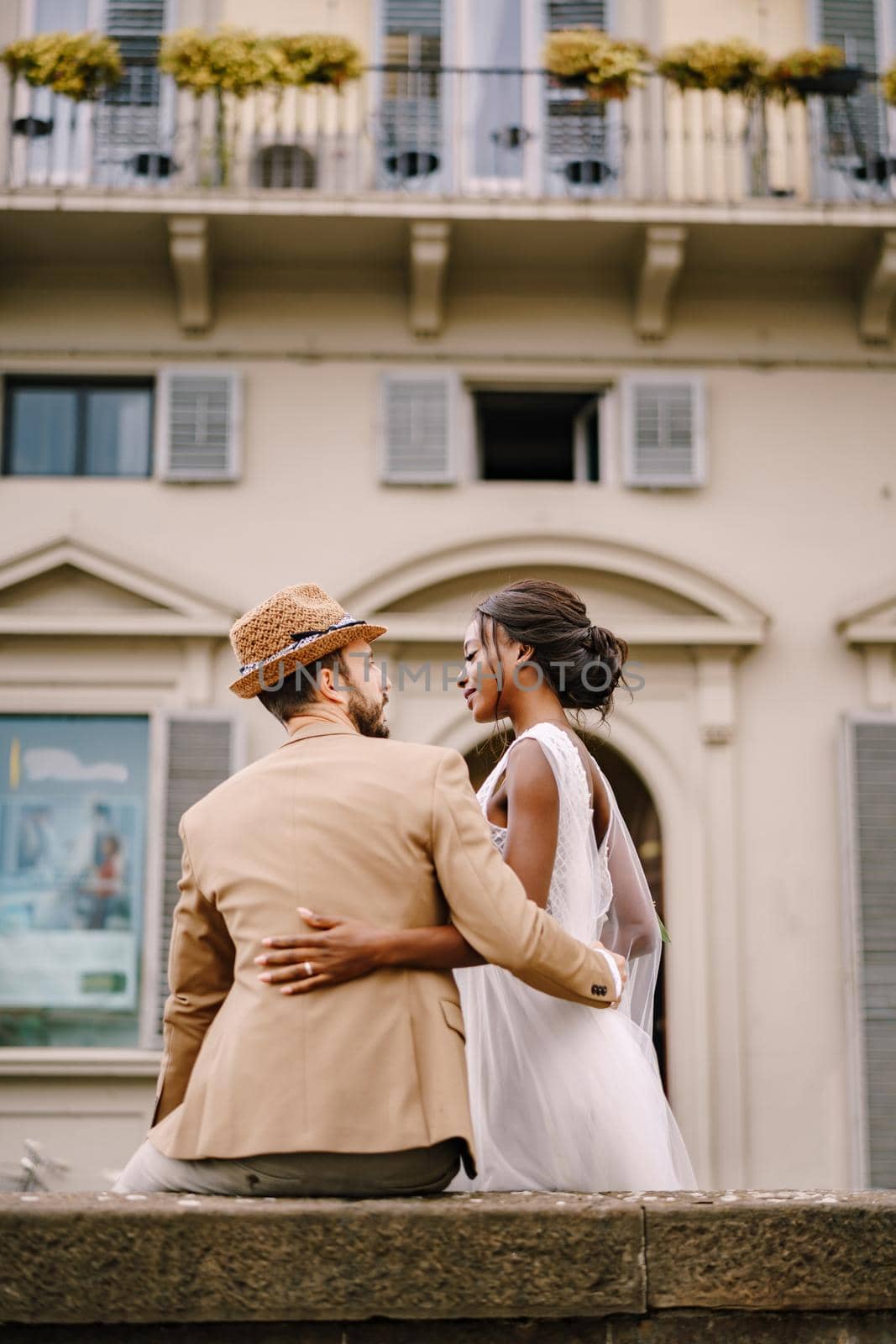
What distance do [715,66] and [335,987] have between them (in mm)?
8394

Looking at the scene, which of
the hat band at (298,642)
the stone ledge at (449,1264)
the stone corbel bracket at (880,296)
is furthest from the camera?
the stone corbel bracket at (880,296)

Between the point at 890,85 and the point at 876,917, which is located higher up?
the point at 890,85

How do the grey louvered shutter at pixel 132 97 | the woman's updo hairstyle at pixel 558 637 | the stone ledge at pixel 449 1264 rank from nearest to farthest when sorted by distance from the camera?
1. the stone ledge at pixel 449 1264
2. the woman's updo hairstyle at pixel 558 637
3. the grey louvered shutter at pixel 132 97

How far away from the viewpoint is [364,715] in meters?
2.82

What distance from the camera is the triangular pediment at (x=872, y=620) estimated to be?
30.0ft

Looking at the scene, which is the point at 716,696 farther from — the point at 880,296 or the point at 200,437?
the point at 200,437

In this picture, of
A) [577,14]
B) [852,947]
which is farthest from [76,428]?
[852,947]

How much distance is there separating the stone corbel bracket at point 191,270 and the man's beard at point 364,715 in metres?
6.91

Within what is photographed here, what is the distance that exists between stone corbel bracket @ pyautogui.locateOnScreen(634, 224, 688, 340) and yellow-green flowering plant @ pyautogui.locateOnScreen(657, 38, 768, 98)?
106 centimetres

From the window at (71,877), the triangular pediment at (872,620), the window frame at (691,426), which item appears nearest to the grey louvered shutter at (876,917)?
the triangular pediment at (872,620)

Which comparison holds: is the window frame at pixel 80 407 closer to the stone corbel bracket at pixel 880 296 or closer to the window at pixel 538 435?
the window at pixel 538 435

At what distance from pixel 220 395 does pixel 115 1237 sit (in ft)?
25.2

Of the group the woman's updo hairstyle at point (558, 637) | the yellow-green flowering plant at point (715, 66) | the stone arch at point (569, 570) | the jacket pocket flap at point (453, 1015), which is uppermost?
the yellow-green flowering plant at point (715, 66)

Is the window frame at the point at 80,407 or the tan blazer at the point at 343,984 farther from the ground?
the window frame at the point at 80,407
